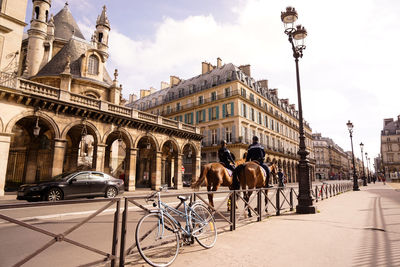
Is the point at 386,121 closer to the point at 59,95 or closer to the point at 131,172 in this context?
the point at 131,172

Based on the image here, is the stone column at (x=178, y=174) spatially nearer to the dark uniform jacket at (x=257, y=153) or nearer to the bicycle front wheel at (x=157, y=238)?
the dark uniform jacket at (x=257, y=153)

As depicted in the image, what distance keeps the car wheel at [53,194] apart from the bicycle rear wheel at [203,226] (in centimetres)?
855

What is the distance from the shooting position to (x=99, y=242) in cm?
309

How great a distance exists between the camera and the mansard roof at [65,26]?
2781 cm

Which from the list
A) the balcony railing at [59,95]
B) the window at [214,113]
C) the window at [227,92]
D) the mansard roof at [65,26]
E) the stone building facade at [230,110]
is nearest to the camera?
the balcony railing at [59,95]

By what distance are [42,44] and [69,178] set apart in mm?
20399

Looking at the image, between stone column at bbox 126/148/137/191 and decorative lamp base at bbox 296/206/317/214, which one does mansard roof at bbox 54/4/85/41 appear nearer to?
stone column at bbox 126/148/137/191

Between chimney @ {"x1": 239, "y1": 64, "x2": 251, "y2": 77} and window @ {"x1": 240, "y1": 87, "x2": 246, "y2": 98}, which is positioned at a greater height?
chimney @ {"x1": 239, "y1": 64, "x2": 251, "y2": 77}

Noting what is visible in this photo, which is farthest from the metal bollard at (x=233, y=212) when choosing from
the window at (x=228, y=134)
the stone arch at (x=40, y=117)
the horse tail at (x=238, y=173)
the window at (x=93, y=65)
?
the window at (x=228, y=134)

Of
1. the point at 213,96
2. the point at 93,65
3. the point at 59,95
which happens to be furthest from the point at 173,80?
the point at 59,95

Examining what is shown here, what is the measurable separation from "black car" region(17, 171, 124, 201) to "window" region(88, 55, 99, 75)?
48.5ft

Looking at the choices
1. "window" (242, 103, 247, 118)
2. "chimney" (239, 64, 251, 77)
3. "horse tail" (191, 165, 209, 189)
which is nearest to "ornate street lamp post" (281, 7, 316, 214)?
"horse tail" (191, 165, 209, 189)

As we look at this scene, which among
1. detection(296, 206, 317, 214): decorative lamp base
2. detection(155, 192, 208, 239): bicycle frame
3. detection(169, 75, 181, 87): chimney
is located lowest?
detection(296, 206, 317, 214): decorative lamp base

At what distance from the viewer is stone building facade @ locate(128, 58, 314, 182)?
33750 mm
